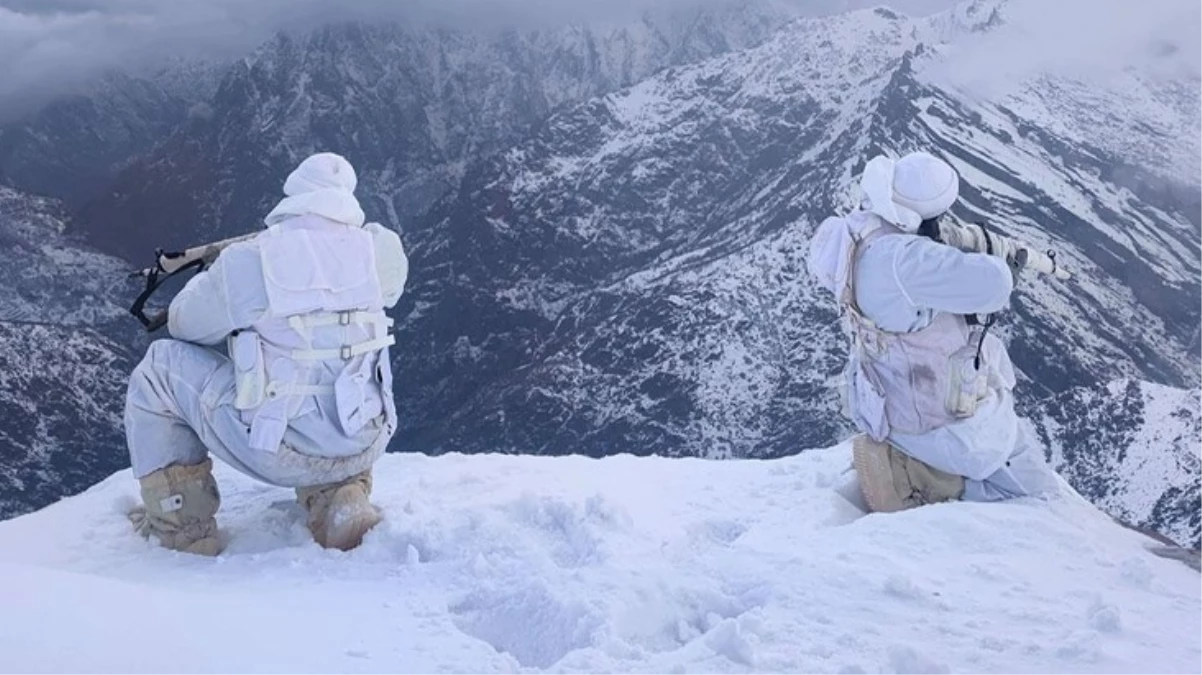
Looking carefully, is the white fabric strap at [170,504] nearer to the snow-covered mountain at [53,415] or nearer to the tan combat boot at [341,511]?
the tan combat boot at [341,511]

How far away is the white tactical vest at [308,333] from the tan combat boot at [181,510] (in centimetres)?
71

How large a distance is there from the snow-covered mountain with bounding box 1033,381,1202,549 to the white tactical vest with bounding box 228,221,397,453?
459 feet

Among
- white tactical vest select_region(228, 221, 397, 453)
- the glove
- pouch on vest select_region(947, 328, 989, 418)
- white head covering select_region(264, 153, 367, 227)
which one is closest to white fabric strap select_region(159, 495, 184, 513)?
white tactical vest select_region(228, 221, 397, 453)

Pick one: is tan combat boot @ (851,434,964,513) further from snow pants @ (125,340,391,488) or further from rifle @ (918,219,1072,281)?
snow pants @ (125,340,391,488)

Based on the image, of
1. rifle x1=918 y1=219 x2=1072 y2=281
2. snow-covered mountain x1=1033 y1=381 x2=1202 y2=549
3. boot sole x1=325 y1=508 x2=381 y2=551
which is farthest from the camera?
snow-covered mountain x1=1033 y1=381 x2=1202 y2=549

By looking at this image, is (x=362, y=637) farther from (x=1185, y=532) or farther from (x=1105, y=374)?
(x=1105, y=374)

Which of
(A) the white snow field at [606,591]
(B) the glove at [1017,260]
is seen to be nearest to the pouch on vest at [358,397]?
(A) the white snow field at [606,591]

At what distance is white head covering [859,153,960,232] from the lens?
8.10 metres

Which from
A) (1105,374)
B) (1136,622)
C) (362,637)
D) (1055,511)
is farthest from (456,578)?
(1105,374)

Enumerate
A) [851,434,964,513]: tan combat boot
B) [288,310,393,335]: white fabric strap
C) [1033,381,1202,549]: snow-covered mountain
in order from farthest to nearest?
1. [1033,381,1202,549]: snow-covered mountain
2. [851,434,964,513]: tan combat boot
3. [288,310,393,335]: white fabric strap

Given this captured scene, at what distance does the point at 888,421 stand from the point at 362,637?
4752 millimetres

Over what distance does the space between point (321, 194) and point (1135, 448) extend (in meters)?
177

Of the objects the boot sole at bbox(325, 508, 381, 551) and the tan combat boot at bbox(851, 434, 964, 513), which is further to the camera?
the tan combat boot at bbox(851, 434, 964, 513)

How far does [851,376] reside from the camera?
9.16m
